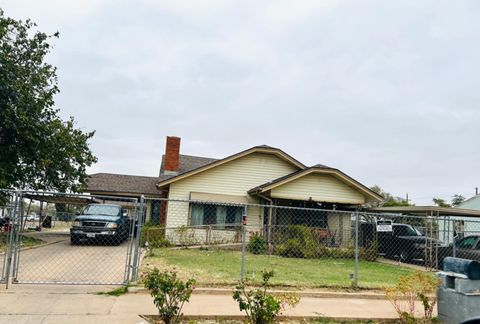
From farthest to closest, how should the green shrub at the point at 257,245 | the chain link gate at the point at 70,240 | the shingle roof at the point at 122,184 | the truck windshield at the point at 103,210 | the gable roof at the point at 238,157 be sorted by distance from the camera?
the shingle roof at the point at 122,184 → the gable roof at the point at 238,157 → the truck windshield at the point at 103,210 → the green shrub at the point at 257,245 → the chain link gate at the point at 70,240

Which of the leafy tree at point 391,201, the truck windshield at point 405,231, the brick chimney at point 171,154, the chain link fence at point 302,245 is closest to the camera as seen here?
the chain link fence at point 302,245

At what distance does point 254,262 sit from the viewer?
14188mm

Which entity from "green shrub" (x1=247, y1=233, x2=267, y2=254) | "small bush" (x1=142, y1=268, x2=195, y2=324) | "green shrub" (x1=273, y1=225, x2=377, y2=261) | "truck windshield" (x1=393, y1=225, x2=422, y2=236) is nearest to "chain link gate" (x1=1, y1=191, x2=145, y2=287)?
"small bush" (x1=142, y1=268, x2=195, y2=324)

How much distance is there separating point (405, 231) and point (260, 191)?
6352mm

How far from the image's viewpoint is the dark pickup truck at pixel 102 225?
14.5 metres

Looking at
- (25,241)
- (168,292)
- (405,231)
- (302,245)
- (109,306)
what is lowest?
(109,306)

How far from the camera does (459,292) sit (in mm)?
6199

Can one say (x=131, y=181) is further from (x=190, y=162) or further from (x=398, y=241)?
(x=398, y=241)

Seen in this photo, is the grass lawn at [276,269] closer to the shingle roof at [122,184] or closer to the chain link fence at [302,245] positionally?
the chain link fence at [302,245]

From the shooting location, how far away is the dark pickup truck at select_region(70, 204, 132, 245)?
571 inches

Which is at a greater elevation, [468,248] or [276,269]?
[468,248]

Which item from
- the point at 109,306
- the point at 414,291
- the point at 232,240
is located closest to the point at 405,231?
the point at 232,240

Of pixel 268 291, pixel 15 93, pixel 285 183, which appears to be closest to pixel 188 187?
pixel 285 183

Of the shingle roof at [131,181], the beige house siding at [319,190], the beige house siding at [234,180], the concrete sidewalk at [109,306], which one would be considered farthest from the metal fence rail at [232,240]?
the shingle roof at [131,181]
